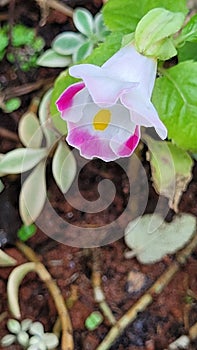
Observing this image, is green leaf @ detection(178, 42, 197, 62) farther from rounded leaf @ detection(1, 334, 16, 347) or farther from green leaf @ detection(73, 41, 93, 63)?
rounded leaf @ detection(1, 334, 16, 347)

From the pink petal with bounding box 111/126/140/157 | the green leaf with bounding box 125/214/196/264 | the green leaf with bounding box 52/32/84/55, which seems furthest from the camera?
the green leaf with bounding box 52/32/84/55

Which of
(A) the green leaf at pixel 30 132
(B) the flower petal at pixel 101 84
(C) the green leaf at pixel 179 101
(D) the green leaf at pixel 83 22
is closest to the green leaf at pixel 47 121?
(A) the green leaf at pixel 30 132

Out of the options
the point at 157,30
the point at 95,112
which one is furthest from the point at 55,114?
the point at 157,30

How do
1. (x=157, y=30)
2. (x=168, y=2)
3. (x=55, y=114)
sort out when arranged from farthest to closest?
1. (x=55, y=114)
2. (x=168, y=2)
3. (x=157, y=30)

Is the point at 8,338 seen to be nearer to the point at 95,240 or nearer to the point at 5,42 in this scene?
the point at 95,240

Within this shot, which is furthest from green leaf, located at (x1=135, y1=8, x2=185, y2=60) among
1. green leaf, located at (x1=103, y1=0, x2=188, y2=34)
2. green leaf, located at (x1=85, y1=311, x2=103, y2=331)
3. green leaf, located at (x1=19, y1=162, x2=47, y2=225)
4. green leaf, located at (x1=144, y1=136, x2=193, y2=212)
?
green leaf, located at (x1=85, y1=311, x2=103, y2=331)
